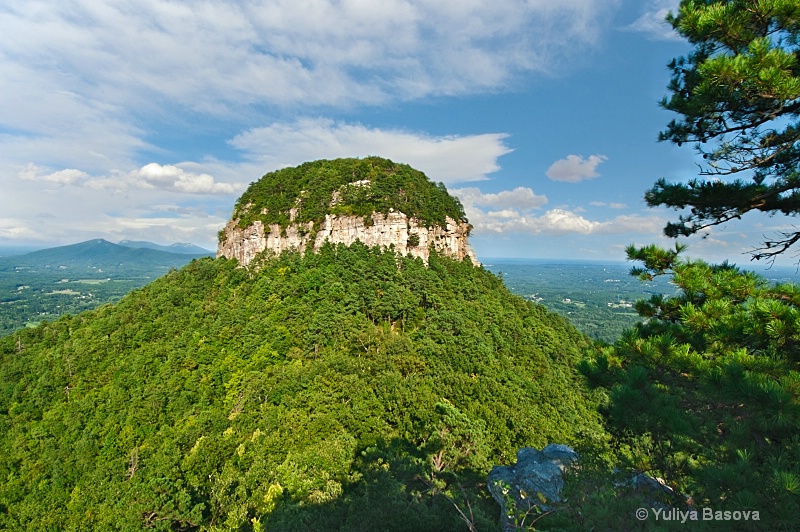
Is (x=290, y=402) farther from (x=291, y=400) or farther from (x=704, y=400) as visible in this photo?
(x=704, y=400)

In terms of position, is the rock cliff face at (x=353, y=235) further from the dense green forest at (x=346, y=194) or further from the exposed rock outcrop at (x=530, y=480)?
the exposed rock outcrop at (x=530, y=480)

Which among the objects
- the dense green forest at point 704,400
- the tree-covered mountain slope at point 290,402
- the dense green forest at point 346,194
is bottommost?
the tree-covered mountain slope at point 290,402

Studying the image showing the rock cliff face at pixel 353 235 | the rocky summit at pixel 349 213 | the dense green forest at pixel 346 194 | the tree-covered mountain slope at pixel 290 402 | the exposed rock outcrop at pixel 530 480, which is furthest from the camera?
the dense green forest at pixel 346 194

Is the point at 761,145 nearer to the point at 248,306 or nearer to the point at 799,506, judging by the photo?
the point at 799,506

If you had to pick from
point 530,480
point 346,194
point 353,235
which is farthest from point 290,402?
point 346,194

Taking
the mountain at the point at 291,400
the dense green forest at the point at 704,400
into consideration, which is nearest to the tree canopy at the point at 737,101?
the dense green forest at the point at 704,400

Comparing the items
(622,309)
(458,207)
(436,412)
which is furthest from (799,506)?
(622,309)
